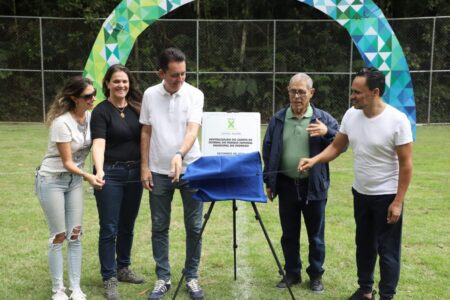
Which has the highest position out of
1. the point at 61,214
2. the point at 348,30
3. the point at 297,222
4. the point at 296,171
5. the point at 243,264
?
the point at 348,30

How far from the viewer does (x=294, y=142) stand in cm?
420

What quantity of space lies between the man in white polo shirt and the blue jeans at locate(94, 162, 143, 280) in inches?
6.1

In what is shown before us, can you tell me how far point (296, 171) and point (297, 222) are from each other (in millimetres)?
476

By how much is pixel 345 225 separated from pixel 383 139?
2704 millimetres

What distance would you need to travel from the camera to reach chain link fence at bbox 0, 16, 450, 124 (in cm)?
1677

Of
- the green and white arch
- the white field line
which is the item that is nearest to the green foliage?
the green and white arch

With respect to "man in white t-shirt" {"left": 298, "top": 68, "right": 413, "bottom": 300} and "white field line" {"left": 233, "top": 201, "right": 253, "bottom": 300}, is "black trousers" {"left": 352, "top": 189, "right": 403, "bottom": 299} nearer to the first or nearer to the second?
"man in white t-shirt" {"left": 298, "top": 68, "right": 413, "bottom": 300}

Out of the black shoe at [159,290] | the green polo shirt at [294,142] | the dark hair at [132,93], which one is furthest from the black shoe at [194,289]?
the dark hair at [132,93]

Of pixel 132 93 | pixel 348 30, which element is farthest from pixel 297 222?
pixel 348 30

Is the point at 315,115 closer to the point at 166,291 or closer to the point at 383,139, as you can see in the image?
the point at 383,139

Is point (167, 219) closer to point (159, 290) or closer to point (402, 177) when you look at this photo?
point (159, 290)

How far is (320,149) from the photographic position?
4168 millimetres

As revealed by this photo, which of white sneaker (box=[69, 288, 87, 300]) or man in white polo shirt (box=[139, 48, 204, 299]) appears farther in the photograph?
white sneaker (box=[69, 288, 87, 300])

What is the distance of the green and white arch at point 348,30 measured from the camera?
8320mm
